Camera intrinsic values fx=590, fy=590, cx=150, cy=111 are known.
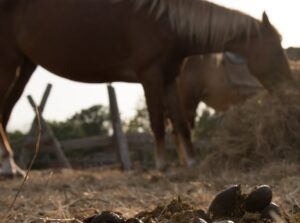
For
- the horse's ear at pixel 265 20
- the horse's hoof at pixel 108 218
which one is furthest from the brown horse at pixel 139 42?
the horse's hoof at pixel 108 218

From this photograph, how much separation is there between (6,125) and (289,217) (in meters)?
5.11

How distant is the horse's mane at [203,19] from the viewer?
18.0 ft

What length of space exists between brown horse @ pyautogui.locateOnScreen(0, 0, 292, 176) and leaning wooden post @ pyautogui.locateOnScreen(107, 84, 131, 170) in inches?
105

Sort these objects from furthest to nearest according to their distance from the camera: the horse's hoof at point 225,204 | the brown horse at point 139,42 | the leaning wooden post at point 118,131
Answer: the leaning wooden post at point 118,131
the brown horse at point 139,42
the horse's hoof at point 225,204

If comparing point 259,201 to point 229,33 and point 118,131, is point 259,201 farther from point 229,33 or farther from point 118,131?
point 118,131

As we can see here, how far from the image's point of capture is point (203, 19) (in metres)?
5.56

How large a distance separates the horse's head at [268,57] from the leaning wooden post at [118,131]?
10.3 feet

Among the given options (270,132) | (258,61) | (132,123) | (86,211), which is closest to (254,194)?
(86,211)

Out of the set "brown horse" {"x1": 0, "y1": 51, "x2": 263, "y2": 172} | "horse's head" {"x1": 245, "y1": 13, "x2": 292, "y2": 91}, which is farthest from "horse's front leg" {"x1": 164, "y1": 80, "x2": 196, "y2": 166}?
"brown horse" {"x1": 0, "y1": 51, "x2": 263, "y2": 172}

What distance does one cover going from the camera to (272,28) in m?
5.87

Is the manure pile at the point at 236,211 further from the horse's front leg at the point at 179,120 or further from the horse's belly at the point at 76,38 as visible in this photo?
the horse's belly at the point at 76,38

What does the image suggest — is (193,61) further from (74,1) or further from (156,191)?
(156,191)

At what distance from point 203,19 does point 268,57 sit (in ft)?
2.65

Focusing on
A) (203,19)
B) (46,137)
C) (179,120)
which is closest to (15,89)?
(179,120)
